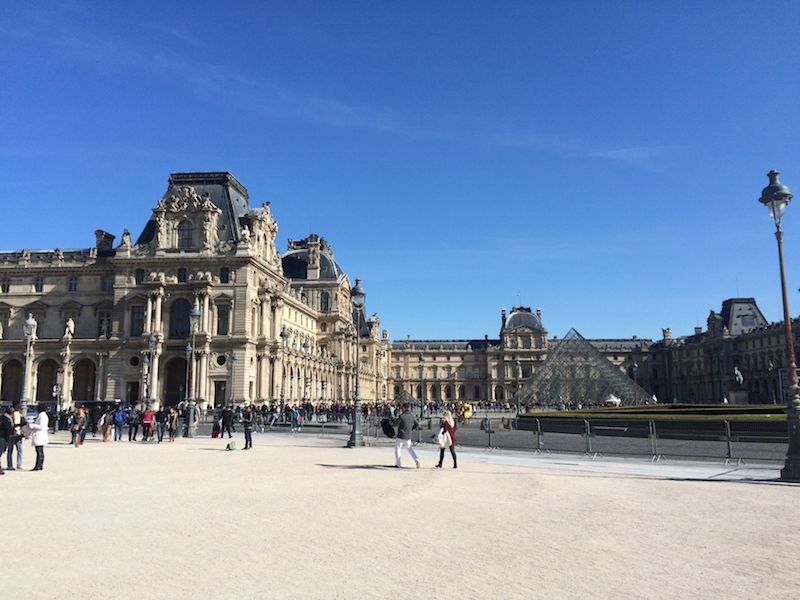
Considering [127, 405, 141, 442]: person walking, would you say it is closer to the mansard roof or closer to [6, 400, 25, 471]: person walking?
A: [6, 400, 25, 471]: person walking

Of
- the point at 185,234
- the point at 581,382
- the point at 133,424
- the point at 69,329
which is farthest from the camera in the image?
the point at 581,382

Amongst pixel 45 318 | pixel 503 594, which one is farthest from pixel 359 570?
pixel 45 318

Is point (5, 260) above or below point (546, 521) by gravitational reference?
above

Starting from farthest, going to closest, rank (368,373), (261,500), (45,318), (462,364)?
1. (462,364)
2. (368,373)
3. (45,318)
4. (261,500)

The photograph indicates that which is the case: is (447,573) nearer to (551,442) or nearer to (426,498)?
(426,498)

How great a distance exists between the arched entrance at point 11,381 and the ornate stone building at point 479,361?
72.8m

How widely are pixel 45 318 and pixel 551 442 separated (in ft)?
143

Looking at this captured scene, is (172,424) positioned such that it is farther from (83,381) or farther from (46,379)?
(46,379)

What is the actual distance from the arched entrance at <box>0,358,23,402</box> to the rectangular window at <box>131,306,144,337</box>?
10.6 metres

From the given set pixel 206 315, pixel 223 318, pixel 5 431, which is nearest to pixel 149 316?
pixel 206 315

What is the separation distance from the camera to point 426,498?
11.1m

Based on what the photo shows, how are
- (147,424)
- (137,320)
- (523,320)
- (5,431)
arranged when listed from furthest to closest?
(523,320)
(137,320)
(147,424)
(5,431)

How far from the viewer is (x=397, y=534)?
8.11 m

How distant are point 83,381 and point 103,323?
4.91 metres
